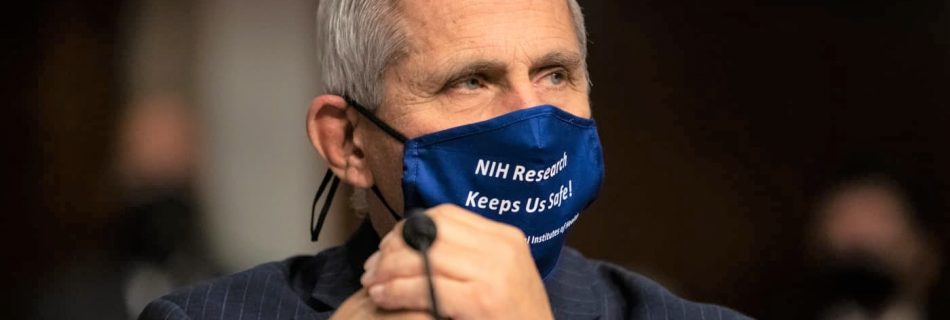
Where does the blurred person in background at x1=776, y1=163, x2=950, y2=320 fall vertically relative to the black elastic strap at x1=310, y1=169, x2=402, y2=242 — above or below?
below

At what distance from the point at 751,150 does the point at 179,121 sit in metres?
2.46

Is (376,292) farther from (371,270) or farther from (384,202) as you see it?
(384,202)

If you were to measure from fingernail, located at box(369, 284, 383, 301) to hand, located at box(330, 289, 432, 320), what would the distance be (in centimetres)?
2

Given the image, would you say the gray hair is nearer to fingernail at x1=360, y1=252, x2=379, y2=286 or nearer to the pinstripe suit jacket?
the pinstripe suit jacket

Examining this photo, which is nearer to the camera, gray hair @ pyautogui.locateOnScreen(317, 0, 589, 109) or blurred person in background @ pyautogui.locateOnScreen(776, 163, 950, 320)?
gray hair @ pyautogui.locateOnScreen(317, 0, 589, 109)

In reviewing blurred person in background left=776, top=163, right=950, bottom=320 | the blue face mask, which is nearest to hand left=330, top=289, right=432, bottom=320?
the blue face mask

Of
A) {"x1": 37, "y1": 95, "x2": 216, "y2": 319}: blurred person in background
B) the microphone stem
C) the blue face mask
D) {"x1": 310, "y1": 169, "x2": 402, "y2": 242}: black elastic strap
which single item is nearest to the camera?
the microphone stem

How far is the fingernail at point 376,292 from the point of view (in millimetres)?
1790

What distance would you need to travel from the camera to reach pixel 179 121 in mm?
5824

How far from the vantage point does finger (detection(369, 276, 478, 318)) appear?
1.75 meters

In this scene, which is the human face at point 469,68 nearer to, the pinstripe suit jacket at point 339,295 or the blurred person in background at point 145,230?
the pinstripe suit jacket at point 339,295

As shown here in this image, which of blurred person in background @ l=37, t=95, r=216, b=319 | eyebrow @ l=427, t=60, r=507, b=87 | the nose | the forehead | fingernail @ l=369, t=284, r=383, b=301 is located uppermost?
the forehead

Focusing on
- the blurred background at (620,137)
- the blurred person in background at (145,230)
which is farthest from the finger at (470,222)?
the blurred background at (620,137)

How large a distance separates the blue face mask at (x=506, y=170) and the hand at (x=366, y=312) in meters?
0.30
